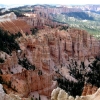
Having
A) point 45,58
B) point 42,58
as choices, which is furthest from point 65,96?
point 45,58

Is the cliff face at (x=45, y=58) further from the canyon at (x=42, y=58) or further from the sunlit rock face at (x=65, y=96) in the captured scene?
the sunlit rock face at (x=65, y=96)

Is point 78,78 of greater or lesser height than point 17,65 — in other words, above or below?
below

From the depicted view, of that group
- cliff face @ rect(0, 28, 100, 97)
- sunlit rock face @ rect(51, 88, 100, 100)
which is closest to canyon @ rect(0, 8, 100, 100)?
cliff face @ rect(0, 28, 100, 97)

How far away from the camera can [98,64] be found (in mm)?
57562

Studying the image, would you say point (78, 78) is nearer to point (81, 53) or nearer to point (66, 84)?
point (66, 84)

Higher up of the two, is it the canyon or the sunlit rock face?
the sunlit rock face

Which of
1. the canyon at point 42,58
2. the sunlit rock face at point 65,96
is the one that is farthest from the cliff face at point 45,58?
the sunlit rock face at point 65,96

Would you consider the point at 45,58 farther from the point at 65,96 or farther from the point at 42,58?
the point at 65,96

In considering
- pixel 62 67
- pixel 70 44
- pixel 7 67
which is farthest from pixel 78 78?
pixel 7 67

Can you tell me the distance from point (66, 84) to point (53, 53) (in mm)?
14607

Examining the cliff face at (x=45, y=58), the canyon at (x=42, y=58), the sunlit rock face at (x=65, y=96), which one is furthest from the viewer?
the canyon at (x=42, y=58)

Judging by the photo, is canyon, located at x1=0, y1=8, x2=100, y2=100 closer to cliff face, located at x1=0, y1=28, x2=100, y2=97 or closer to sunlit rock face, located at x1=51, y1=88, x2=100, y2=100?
cliff face, located at x1=0, y1=28, x2=100, y2=97

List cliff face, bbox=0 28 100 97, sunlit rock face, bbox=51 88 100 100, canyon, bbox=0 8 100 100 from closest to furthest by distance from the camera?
sunlit rock face, bbox=51 88 100 100 → cliff face, bbox=0 28 100 97 → canyon, bbox=0 8 100 100

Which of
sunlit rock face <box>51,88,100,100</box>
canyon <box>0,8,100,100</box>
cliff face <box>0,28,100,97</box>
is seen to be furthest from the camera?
canyon <box>0,8,100,100</box>
